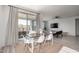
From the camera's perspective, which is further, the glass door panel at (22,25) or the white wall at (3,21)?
the glass door panel at (22,25)

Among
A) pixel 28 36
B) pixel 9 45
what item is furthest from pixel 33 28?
pixel 9 45

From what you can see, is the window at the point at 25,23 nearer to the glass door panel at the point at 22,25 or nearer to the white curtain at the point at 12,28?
the glass door panel at the point at 22,25

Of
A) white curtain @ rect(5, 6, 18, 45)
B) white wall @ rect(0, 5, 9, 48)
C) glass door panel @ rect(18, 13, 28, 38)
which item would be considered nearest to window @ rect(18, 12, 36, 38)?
glass door panel @ rect(18, 13, 28, 38)

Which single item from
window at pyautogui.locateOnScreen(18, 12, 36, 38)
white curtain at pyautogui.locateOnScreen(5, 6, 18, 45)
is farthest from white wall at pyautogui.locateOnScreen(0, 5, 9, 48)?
window at pyautogui.locateOnScreen(18, 12, 36, 38)

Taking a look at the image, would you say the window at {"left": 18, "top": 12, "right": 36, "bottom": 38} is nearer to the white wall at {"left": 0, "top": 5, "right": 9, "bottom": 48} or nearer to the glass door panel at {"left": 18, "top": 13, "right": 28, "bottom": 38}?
the glass door panel at {"left": 18, "top": 13, "right": 28, "bottom": 38}

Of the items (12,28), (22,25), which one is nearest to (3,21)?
(12,28)

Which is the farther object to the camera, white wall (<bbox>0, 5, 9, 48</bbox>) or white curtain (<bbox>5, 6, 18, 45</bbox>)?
white curtain (<bbox>5, 6, 18, 45</bbox>)

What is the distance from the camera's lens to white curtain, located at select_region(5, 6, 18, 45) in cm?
444

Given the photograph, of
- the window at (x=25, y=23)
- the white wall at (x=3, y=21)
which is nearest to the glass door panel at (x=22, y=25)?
the window at (x=25, y=23)

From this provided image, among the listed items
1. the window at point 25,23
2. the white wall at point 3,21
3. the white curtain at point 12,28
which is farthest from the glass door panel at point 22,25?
the white wall at point 3,21

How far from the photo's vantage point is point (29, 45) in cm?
411

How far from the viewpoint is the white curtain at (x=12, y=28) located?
444 centimetres
